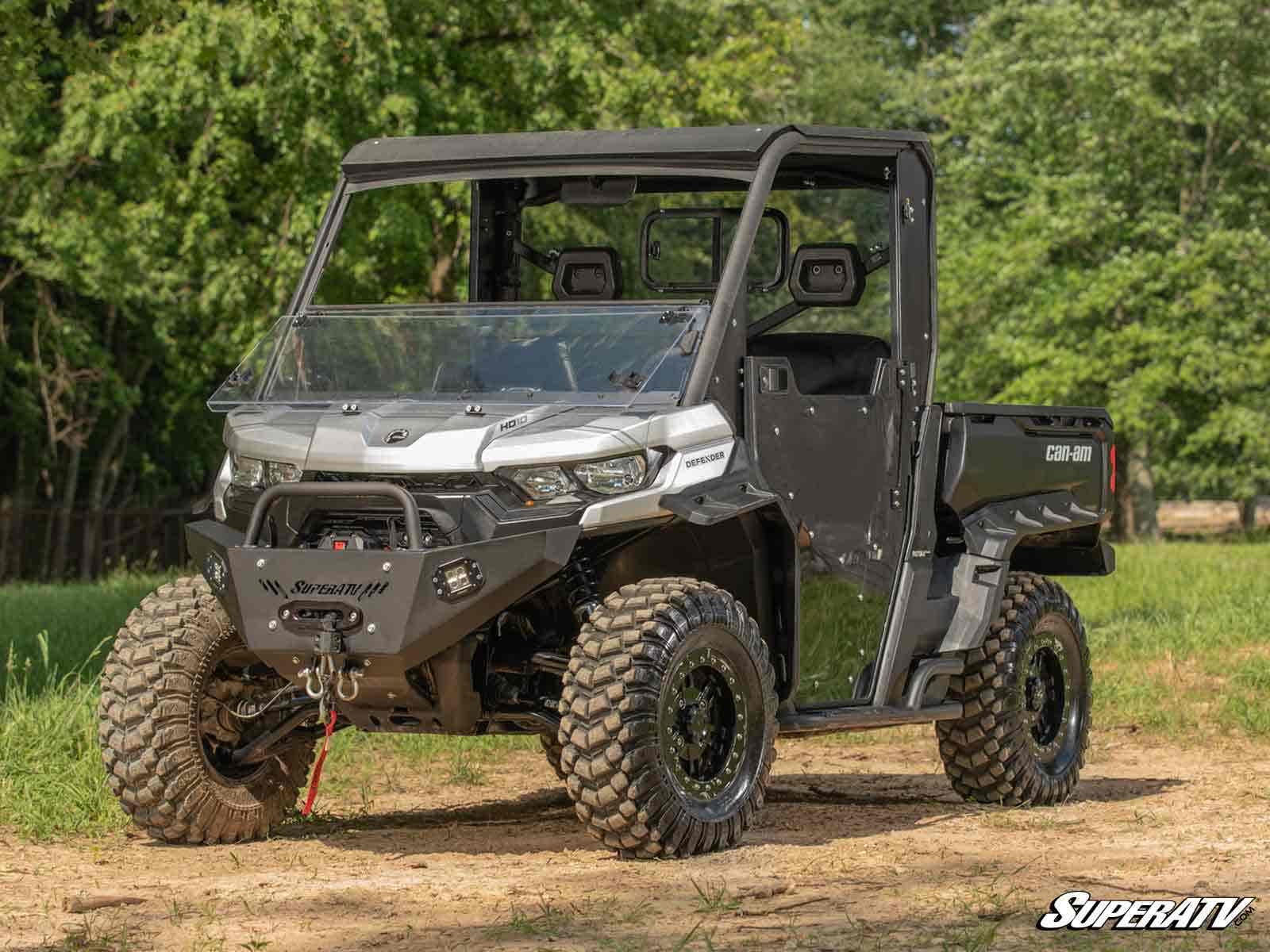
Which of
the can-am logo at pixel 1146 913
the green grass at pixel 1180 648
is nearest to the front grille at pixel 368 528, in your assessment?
the can-am logo at pixel 1146 913

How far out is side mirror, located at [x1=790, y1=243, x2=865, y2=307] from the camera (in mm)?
8398

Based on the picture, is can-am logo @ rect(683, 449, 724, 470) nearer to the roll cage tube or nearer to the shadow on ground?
the roll cage tube

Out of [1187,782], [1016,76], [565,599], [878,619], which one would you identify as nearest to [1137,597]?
[1187,782]

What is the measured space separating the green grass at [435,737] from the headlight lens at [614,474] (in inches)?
56.3

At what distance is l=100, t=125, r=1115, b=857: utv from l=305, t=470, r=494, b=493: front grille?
1 cm

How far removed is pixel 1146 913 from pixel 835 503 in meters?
2.45

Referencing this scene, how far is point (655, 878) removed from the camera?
22.9ft

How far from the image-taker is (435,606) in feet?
22.9

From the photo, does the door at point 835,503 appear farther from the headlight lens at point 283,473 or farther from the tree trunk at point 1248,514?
the tree trunk at point 1248,514

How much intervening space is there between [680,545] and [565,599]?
1.66 ft

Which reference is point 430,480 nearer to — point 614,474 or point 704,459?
point 614,474

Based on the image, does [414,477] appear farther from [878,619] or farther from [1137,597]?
[1137,597]

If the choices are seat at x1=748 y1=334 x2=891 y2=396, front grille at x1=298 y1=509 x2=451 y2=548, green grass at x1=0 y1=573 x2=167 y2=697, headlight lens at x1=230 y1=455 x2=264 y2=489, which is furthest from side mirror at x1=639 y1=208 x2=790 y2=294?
green grass at x1=0 y1=573 x2=167 y2=697

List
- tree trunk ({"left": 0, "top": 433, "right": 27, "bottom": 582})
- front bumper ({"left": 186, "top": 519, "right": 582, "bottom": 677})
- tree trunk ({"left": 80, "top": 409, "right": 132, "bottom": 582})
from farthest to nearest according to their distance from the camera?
tree trunk ({"left": 80, "top": 409, "right": 132, "bottom": 582}), tree trunk ({"left": 0, "top": 433, "right": 27, "bottom": 582}), front bumper ({"left": 186, "top": 519, "right": 582, "bottom": 677})
